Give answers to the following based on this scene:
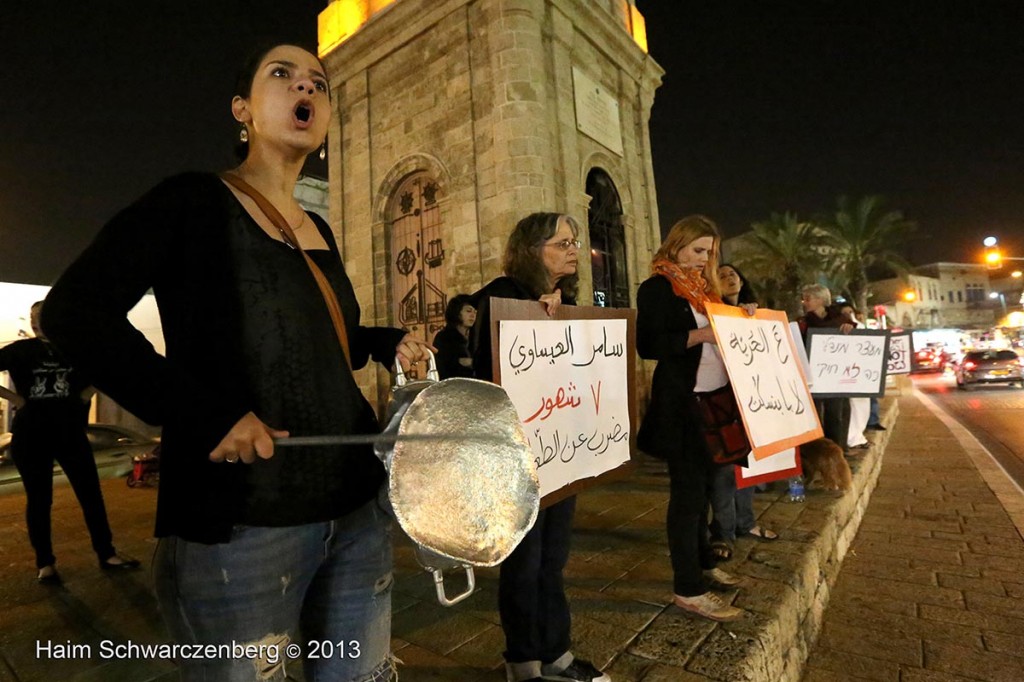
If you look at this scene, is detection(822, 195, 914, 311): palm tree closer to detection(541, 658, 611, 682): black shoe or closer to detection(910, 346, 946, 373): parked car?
detection(910, 346, 946, 373): parked car

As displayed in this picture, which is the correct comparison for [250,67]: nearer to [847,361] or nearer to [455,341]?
[455,341]

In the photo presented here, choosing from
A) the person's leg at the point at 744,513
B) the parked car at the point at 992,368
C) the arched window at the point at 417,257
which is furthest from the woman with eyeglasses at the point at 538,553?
the parked car at the point at 992,368

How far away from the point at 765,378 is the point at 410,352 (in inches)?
83.8

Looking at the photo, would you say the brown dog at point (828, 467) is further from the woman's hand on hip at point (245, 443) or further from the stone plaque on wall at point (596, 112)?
the stone plaque on wall at point (596, 112)

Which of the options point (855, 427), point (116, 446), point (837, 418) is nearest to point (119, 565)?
point (116, 446)

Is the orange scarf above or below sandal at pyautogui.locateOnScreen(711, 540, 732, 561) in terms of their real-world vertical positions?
above

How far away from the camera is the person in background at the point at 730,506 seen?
3.09 metres

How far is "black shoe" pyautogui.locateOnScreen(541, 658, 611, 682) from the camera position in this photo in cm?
187

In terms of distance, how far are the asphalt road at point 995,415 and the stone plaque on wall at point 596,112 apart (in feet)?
23.9

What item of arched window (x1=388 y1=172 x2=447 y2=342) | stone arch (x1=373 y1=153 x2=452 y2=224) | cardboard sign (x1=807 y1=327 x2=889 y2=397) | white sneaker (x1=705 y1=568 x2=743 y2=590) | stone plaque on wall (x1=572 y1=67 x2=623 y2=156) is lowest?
white sneaker (x1=705 y1=568 x2=743 y2=590)

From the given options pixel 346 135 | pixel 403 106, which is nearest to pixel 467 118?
pixel 403 106

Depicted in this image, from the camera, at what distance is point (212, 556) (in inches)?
35.7

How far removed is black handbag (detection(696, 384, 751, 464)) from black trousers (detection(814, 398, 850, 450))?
12.0ft

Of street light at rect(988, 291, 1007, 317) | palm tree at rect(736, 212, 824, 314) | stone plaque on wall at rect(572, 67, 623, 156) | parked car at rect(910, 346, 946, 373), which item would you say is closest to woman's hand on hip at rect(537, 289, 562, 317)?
stone plaque on wall at rect(572, 67, 623, 156)
